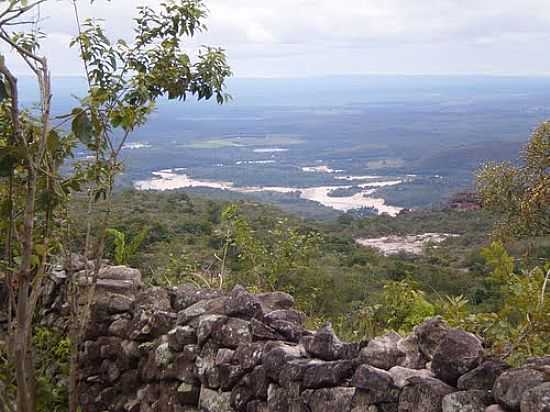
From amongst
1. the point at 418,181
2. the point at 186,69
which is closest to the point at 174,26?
the point at 186,69

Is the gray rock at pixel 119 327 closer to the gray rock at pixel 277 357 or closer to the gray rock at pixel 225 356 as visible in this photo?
the gray rock at pixel 225 356

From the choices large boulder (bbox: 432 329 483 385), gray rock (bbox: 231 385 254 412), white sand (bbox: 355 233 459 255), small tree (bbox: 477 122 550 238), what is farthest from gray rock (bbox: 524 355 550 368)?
white sand (bbox: 355 233 459 255)

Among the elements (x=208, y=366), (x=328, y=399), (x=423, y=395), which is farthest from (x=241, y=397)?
(x=423, y=395)

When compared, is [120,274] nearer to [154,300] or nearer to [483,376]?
[154,300]

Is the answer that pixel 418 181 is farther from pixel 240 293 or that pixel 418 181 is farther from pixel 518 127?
pixel 240 293

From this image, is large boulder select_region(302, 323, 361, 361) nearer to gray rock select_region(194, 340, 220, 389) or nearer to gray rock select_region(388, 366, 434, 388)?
gray rock select_region(388, 366, 434, 388)

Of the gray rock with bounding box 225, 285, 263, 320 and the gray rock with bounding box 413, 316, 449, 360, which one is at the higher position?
the gray rock with bounding box 413, 316, 449, 360
